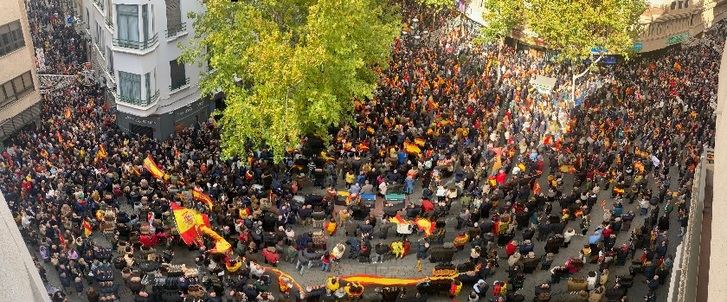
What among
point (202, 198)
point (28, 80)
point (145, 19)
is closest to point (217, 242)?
point (202, 198)

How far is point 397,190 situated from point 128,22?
16887mm

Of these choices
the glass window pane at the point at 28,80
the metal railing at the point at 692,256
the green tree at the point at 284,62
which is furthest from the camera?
the glass window pane at the point at 28,80

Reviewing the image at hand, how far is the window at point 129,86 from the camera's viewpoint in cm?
4103

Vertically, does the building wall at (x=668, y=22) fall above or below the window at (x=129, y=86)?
above

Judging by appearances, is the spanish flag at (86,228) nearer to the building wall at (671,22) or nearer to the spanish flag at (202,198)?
the spanish flag at (202,198)

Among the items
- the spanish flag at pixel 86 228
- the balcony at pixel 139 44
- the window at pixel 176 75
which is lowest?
the spanish flag at pixel 86 228

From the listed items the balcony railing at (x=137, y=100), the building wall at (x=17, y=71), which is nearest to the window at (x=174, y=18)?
the balcony railing at (x=137, y=100)

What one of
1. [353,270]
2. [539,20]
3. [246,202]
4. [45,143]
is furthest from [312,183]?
[539,20]

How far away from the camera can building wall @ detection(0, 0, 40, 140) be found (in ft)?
130

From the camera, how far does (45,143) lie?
38406 millimetres

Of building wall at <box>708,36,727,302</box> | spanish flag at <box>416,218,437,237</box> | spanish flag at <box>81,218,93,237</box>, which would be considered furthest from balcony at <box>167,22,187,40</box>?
building wall at <box>708,36,727,302</box>

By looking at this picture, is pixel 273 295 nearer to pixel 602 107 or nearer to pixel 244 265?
pixel 244 265

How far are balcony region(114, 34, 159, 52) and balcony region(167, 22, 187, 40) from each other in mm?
959

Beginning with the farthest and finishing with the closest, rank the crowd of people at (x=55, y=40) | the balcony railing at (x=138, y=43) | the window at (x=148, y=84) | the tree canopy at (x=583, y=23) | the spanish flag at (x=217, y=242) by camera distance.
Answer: the crowd of people at (x=55, y=40), the tree canopy at (x=583, y=23), the window at (x=148, y=84), the balcony railing at (x=138, y=43), the spanish flag at (x=217, y=242)
